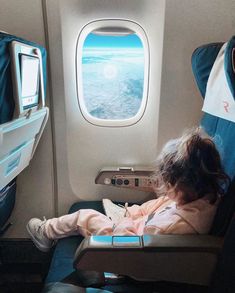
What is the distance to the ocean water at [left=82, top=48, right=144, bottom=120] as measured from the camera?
74.2 inches

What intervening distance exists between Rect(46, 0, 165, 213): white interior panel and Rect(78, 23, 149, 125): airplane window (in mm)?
74

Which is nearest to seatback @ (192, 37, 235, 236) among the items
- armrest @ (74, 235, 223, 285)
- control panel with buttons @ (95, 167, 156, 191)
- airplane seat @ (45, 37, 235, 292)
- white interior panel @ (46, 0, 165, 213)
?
airplane seat @ (45, 37, 235, 292)

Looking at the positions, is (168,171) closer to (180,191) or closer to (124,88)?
(180,191)

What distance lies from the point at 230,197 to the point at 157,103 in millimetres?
923

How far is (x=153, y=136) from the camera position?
6.42 ft

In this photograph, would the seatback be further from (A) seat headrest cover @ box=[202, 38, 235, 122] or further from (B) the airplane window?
(B) the airplane window

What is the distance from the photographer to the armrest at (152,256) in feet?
3.48

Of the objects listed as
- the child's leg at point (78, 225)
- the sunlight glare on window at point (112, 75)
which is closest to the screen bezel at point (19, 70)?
the sunlight glare on window at point (112, 75)

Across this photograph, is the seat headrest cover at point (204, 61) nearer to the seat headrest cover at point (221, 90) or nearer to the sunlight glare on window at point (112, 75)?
the seat headrest cover at point (221, 90)

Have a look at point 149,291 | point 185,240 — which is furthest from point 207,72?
point 149,291

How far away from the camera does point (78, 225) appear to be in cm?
156

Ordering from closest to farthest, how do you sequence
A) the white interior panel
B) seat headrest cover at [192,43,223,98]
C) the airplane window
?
seat headrest cover at [192,43,223,98] < the white interior panel < the airplane window

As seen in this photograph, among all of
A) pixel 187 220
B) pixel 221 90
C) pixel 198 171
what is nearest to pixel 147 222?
pixel 187 220

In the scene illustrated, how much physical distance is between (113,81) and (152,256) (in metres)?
1.20
